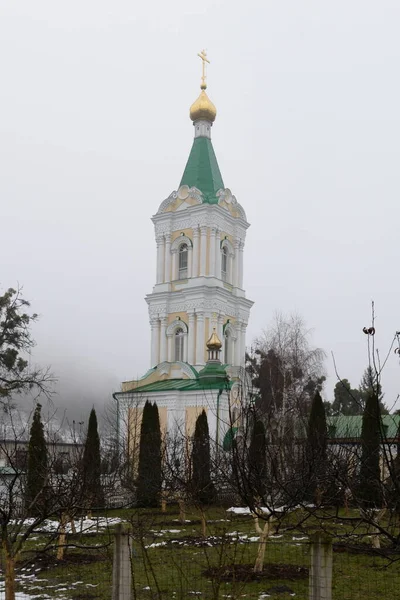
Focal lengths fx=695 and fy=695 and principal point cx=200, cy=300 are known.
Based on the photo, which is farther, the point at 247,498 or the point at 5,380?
the point at 5,380

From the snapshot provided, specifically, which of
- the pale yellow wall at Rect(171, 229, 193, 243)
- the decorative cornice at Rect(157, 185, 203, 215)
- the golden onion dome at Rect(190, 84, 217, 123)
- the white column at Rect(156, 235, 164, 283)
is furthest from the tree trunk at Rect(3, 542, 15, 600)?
the golden onion dome at Rect(190, 84, 217, 123)

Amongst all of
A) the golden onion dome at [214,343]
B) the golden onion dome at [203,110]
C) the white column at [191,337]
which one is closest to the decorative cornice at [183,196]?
the golden onion dome at [203,110]

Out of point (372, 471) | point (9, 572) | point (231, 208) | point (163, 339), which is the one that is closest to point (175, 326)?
point (163, 339)

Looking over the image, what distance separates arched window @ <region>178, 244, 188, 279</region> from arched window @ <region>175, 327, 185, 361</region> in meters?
3.36

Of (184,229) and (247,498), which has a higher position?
(184,229)

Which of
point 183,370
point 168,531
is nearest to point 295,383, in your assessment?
point 183,370

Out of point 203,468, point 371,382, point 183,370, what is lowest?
point 203,468

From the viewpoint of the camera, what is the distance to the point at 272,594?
33.7ft

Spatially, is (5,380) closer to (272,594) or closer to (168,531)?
(168,531)

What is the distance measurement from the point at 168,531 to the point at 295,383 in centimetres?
2236

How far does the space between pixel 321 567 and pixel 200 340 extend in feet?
108

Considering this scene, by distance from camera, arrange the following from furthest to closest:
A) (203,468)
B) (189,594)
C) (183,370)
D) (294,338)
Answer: (294,338), (183,370), (203,468), (189,594)

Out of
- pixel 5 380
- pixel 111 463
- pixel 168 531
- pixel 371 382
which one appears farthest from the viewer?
pixel 5 380

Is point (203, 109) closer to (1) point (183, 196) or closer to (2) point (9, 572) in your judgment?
(1) point (183, 196)
